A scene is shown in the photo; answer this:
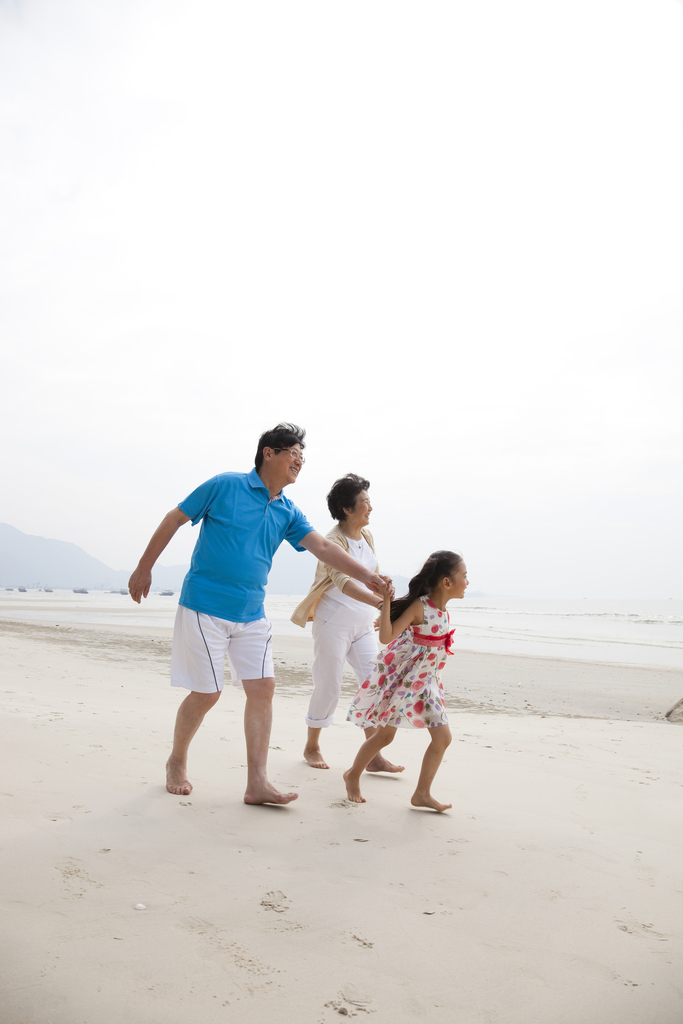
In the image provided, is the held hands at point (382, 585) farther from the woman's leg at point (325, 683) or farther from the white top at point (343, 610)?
the woman's leg at point (325, 683)

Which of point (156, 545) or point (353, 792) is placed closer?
point (156, 545)

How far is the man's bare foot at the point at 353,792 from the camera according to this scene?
350 cm

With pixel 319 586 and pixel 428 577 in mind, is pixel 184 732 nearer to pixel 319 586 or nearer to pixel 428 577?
pixel 319 586

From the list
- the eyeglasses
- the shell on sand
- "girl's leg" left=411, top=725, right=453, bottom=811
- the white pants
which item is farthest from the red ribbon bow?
the shell on sand

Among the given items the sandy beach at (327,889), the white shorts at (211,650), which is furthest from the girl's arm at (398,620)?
the sandy beach at (327,889)

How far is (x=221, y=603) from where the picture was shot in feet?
11.2

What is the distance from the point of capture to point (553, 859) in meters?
2.78

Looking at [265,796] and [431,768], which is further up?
[431,768]

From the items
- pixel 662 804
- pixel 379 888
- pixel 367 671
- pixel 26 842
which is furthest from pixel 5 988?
pixel 662 804

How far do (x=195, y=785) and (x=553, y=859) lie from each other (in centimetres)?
186

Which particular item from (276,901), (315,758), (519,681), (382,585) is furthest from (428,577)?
(519,681)

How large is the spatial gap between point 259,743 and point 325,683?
3.34 feet

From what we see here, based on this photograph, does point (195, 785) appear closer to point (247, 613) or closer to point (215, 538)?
point (247, 613)

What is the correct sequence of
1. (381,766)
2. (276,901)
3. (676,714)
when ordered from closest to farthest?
1. (276,901)
2. (381,766)
3. (676,714)
